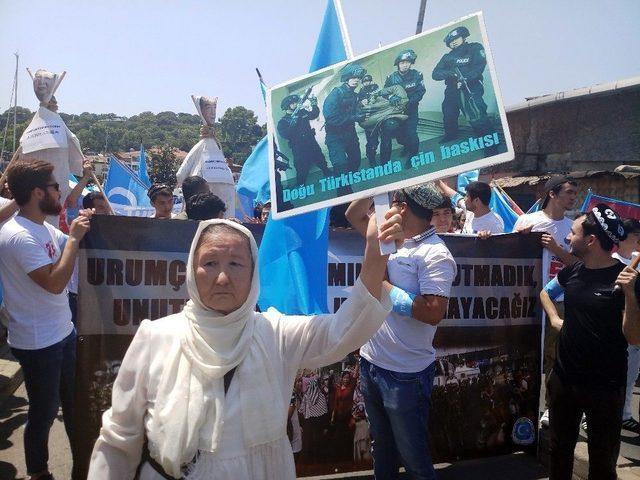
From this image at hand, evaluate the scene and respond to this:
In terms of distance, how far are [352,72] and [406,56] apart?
21 centimetres

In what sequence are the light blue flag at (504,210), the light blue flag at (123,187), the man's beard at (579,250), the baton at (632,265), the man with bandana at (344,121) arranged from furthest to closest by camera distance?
the light blue flag at (123,187), the light blue flag at (504,210), the man's beard at (579,250), the baton at (632,265), the man with bandana at (344,121)

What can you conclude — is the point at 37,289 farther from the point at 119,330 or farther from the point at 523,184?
the point at 523,184

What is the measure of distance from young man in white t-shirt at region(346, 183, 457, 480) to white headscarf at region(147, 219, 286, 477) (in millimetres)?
1198

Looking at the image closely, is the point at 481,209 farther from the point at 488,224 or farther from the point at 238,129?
the point at 238,129

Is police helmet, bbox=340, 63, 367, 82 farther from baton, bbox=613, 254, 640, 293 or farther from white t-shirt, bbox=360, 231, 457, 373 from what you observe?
baton, bbox=613, 254, 640, 293

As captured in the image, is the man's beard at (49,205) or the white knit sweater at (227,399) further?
the man's beard at (49,205)

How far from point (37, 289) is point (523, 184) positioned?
8.46 m

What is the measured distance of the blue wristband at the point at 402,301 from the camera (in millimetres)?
2871

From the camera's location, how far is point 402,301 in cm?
288

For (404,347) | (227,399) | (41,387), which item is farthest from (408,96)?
(41,387)

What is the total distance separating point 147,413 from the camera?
189cm

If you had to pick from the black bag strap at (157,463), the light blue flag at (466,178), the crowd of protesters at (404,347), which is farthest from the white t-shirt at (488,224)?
the black bag strap at (157,463)

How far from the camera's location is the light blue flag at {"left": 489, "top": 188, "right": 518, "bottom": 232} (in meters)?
6.13

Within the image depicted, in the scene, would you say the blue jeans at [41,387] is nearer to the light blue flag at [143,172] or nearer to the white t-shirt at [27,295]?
the white t-shirt at [27,295]
